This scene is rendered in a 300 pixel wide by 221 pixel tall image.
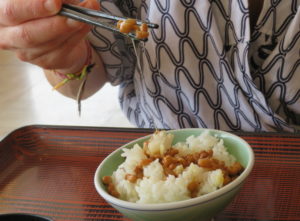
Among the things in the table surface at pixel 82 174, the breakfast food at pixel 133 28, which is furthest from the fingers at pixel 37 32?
the table surface at pixel 82 174

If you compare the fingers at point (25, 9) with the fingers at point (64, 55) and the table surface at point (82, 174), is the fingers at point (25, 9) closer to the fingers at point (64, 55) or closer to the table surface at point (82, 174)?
the fingers at point (64, 55)

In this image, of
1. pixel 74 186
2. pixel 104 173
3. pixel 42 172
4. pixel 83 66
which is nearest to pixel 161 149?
pixel 104 173

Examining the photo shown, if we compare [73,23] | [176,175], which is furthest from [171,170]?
[73,23]

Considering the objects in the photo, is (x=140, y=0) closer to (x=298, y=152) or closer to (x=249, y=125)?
(x=249, y=125)

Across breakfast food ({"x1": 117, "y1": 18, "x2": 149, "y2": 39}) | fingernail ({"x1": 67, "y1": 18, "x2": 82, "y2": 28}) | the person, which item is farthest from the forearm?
breakfast food ({"x1": 117, "y1": 18, "x2": 149, "y2": 39})

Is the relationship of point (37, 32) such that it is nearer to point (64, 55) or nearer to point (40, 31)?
point (40, 31)

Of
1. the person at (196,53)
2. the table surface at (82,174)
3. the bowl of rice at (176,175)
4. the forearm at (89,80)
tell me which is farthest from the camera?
the forearm at (89,80)
